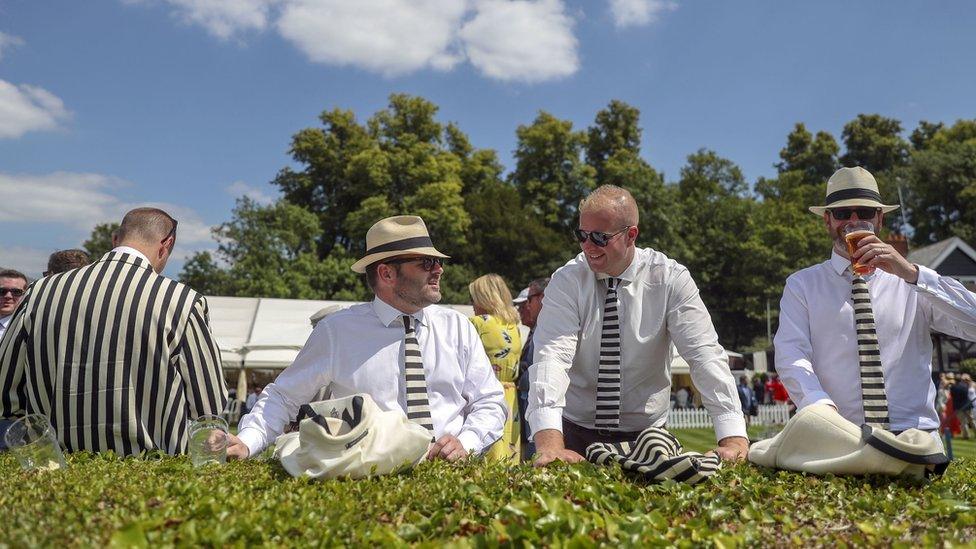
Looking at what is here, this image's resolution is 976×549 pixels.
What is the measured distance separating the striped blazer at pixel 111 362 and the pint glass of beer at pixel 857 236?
11.1 feet

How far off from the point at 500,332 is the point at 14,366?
4.69 metres

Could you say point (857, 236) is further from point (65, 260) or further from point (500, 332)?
point (65, 260)

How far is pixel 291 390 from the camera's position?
161 inches

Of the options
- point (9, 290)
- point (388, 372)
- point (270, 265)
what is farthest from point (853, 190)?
point (270, 265)

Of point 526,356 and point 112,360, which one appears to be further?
point 526,356

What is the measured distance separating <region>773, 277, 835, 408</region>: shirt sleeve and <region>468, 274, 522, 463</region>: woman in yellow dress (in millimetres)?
3697

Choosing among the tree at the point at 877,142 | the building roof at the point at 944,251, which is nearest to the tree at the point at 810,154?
the tree at the point at 877,142

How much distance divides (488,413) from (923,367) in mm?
2421

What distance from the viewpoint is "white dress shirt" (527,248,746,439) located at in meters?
4.05

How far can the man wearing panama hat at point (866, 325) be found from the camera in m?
3.88

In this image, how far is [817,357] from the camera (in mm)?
4203

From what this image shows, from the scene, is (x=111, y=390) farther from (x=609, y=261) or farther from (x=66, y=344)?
(x=609, y=261)

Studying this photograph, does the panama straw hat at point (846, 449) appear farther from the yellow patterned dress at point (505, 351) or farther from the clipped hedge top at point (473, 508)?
the yellow patterned dress at point (505, 351)

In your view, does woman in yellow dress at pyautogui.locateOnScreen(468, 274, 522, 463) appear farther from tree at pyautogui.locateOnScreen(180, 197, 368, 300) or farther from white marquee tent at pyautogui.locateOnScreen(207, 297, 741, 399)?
tree at pyautogui.locateOnScreen(180, 197, 368, 300)
